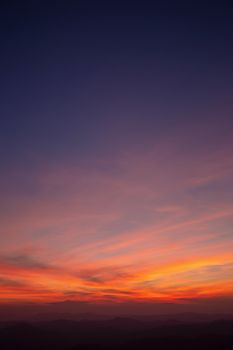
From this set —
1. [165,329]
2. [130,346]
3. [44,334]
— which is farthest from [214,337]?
[44,334]

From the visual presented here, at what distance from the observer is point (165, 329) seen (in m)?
149

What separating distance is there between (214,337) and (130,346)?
30.1 m

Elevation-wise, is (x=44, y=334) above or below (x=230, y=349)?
below

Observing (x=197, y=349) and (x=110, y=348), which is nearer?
(x=197, y=349)

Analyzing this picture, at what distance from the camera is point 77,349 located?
9794cm

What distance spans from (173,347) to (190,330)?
6510 cm

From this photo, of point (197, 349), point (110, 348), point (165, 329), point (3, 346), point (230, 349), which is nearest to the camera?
point (230, 349)

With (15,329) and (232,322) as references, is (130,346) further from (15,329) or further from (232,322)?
(15,329)

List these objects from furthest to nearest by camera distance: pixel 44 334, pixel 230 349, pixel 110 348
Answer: pixel 44 334
pixel 110 348
pixel 230 349

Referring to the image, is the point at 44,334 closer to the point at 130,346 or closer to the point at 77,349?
Result: the point at 77,349

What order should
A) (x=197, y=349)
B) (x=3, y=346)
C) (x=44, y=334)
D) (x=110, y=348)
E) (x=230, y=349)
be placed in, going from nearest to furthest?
(x=230, y=349)
(x=197, y=349)
(x=110, y=348)
(x=3, y=346)
(x=44, y=334)

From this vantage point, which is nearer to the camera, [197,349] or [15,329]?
[197,349]

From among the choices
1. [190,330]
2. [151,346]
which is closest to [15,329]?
[190,330]

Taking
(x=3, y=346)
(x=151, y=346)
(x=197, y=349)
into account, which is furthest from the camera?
(x=3, y=346)
